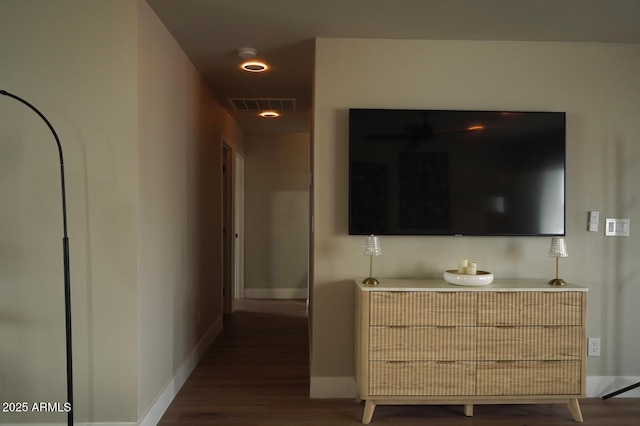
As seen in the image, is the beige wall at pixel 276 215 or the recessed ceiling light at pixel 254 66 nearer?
the recessed ceiling light at pixel 254 66

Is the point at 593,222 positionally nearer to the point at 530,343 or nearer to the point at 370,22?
the point at 530,343

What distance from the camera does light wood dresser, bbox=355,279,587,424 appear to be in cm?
264

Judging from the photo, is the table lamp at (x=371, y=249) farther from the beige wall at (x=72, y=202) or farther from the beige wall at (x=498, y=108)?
the beige wall at (x=72, y=202)

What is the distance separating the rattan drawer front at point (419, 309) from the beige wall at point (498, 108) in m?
0.39

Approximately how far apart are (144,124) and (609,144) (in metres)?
3.08

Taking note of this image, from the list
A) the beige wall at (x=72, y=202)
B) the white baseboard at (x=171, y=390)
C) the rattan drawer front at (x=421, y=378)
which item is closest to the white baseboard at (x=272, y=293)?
the white baseboard at (x=171, y=390)

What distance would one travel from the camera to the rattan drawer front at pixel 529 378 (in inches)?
104

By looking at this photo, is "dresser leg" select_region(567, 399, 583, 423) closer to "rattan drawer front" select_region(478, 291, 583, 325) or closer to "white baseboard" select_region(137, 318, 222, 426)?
"rattan drawer front" select_region(478, 291, 583, 325)

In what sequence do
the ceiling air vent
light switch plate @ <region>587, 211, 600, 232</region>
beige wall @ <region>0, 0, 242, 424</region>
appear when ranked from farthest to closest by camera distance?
the ceiling air vent
light switch plate @ <region>587, 211, 600, 232</region>
beige wall @ <region>0, 0, 242, 424</region>

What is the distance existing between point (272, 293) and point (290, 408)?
3.77 metres

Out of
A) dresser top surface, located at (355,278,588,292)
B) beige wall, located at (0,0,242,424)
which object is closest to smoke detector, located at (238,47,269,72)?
beige wall, located at (0,0,242,424)

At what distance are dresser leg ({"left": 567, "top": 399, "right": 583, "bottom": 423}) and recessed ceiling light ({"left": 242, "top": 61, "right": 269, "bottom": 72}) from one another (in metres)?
3.20

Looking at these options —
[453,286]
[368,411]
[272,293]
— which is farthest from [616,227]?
[272,293]

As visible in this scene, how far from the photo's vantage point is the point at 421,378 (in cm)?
264
